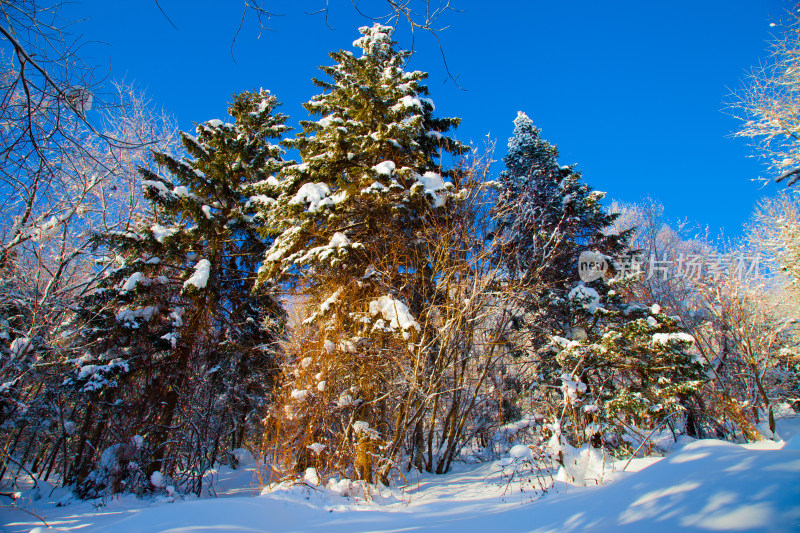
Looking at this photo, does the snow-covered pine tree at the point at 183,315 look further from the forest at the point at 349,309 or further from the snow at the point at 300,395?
the snow at the point at 300,395

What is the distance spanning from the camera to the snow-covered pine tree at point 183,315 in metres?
8.30

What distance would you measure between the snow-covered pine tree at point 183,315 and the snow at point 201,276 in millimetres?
33

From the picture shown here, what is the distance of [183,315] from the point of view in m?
9.11

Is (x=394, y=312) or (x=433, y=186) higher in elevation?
(x=433, y=186)

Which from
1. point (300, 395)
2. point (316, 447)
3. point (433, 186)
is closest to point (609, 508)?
point (316, 447)

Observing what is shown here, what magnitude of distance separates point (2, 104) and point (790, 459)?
559cm

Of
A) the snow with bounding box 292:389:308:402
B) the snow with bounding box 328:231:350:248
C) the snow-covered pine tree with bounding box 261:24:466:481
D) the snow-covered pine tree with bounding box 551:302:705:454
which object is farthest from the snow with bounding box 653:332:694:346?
the snow with bounding box 292:389:308:402

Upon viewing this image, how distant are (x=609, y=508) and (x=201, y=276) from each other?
9.30 metres

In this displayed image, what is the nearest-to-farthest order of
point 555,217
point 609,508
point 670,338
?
point 609,508 < point 670,338 < point 555,217

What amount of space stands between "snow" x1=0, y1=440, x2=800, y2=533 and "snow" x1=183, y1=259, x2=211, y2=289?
15.9 ft

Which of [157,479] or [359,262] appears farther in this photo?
[359,262]

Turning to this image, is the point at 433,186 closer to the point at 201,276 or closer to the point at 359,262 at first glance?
the point at 359,262

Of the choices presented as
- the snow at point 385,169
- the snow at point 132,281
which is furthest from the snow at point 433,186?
the snow at point 132,281

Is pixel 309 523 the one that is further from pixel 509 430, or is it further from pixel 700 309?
pixel 700 309
